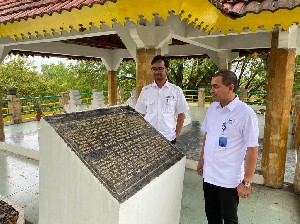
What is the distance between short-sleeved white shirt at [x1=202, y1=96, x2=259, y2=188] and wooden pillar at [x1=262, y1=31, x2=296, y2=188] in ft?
7.16

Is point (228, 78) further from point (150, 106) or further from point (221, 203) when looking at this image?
point (150, 106)

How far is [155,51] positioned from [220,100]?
2.14 meters

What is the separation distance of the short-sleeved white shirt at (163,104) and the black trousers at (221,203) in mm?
1020

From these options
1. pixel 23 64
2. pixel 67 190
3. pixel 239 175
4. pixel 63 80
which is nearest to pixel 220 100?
pixel 239 175

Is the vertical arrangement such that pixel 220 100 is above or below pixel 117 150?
above

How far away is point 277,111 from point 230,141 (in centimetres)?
234

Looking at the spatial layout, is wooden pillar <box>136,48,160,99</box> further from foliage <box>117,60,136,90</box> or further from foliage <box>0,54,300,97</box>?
foliage <box>117,60,136,90</box>

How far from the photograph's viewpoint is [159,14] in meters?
2.91

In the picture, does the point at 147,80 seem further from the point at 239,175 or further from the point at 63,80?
the point at 63,80

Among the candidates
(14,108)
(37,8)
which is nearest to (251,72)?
(14,108)

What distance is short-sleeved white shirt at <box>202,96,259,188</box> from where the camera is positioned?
2.19 meters

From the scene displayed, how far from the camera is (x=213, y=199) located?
2598 millimetres

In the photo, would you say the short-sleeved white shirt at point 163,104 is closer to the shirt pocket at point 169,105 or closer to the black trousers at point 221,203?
the shirt pocket at point 169,105

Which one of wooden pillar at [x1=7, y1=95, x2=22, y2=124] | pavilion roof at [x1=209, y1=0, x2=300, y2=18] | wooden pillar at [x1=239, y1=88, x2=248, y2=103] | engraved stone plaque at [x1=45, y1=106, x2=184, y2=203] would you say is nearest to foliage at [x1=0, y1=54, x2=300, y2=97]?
wooden pillar at [x1=239, y1=88, x2=248, y2=103]
